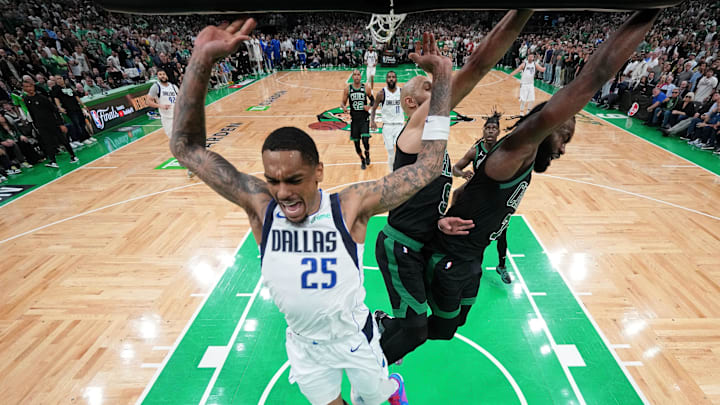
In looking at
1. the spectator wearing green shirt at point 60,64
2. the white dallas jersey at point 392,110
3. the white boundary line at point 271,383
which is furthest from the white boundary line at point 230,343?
the spectator wearing green shirt at point 60,64

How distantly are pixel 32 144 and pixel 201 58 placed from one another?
978cm

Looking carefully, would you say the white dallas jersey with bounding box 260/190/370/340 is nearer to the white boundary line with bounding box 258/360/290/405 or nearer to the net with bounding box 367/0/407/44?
the net with bounding box 367/0/407/44

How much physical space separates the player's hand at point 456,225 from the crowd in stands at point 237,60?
3.95 ft

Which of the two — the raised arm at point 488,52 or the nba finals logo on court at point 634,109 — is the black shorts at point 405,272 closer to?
the raised arm at point 488,52

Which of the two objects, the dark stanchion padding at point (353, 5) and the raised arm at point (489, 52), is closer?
the dark stanchion padding at point (353, 5)

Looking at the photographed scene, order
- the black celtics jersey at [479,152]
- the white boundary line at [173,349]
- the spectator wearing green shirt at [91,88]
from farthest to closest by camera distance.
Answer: the spectator wearing green shirt at [91,88] → the black celtics jersey at [479,152] → the white boundary line at [173,349]

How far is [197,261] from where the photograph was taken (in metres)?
5.02

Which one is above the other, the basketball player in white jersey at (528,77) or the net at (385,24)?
the net at (385,24)

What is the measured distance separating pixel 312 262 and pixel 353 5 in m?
1.12

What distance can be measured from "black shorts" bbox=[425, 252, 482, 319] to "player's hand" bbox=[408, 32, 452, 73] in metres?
1.41

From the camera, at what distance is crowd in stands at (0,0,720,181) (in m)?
8.89

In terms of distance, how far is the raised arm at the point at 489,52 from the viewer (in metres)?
1.85

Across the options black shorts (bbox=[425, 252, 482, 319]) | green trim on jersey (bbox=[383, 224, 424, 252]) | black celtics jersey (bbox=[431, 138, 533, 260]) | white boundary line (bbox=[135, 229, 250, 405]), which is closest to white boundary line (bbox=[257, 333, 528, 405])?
black shorts (bbox=[425, 252, 482, 319])

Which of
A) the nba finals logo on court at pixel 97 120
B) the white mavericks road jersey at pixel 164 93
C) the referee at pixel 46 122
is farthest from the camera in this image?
the nba finals logo on court at pixel 97 120
